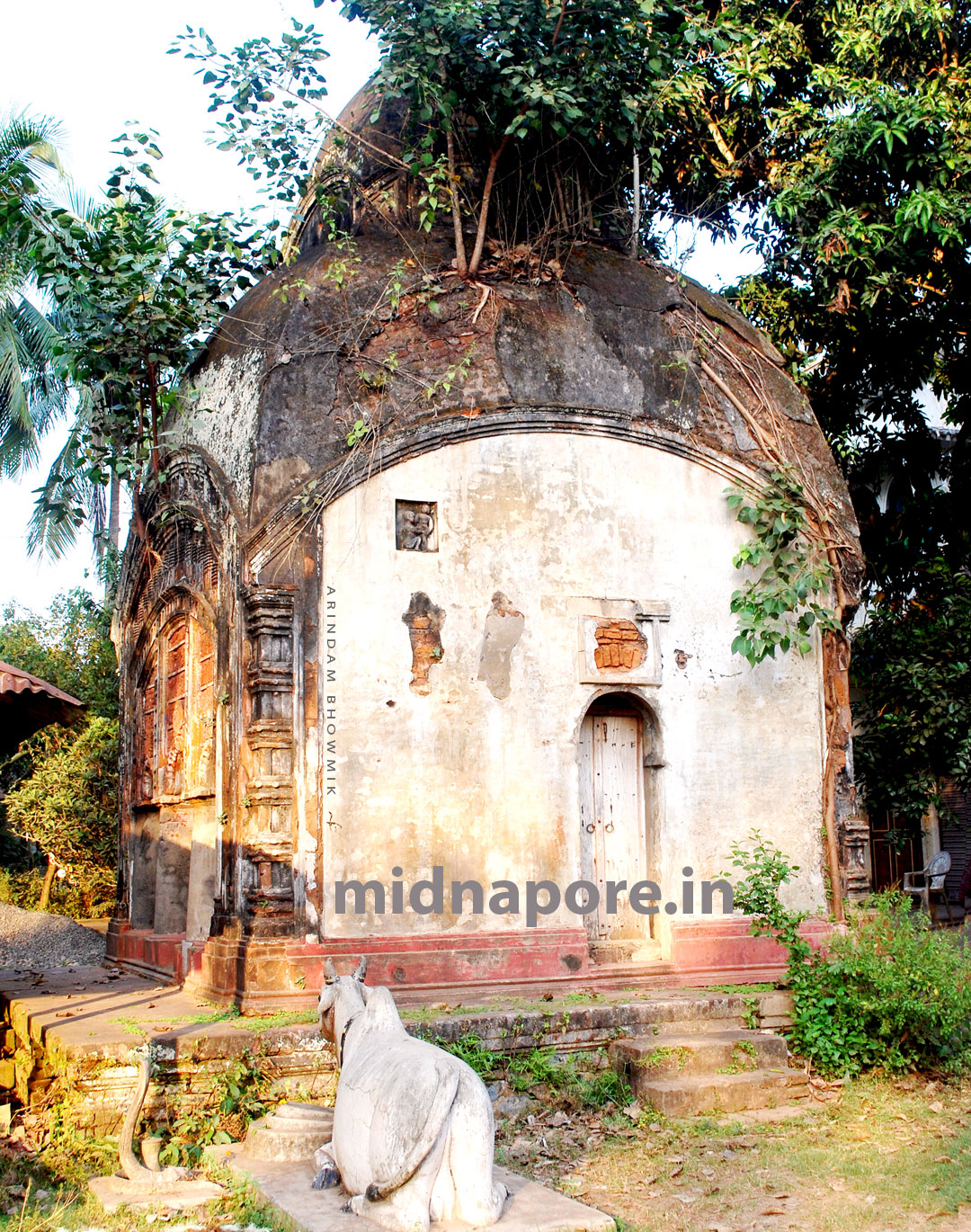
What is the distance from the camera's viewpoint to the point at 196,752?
994 cm

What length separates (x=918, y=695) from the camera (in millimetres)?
12352

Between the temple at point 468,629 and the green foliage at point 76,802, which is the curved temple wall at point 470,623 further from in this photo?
the green foliage at point 76,802

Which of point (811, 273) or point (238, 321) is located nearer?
point (238, 321)

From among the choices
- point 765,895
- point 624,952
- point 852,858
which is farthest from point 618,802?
point 852,858

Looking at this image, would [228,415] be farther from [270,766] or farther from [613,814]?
[613,814]

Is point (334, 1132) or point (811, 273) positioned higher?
point (811, 273)

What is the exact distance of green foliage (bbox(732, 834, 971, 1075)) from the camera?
7727mm

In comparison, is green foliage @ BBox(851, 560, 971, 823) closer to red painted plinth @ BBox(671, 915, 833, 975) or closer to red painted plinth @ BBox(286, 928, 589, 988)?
red painted plinth @ BBox(671, 915, 833, 975)

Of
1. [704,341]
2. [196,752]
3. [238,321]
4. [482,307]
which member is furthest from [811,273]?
[196,752]

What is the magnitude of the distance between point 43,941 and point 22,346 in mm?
9770

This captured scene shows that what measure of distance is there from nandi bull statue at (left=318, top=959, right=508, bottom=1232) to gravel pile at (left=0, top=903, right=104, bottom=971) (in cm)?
865

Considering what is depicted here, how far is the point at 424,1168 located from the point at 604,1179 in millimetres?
2160

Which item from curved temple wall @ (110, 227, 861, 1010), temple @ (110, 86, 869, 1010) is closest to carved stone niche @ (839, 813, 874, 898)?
temple @ (110, 86, 869, 1010)

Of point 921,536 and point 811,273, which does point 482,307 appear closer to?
point 811,273
